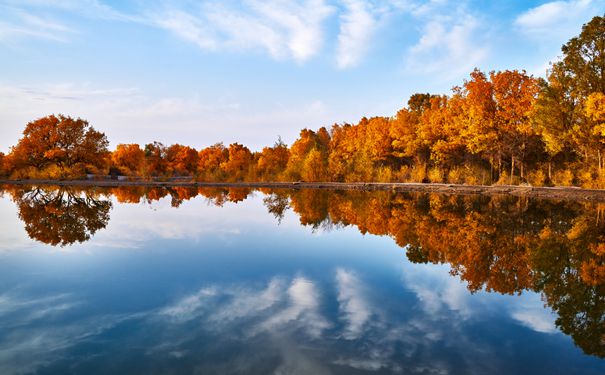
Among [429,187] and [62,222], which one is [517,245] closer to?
[62,222]

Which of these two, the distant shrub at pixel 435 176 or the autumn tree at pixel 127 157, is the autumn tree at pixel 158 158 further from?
the distant shrub at pixel 435 176

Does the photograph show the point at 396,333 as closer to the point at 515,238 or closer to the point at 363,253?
the point at 363,253

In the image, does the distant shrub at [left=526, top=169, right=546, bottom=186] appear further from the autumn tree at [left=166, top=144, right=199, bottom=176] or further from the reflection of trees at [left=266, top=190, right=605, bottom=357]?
the autumn tree at [left=166, top=144, right=199, bottom=176]

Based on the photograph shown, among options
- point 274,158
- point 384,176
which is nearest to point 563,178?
point 384,176

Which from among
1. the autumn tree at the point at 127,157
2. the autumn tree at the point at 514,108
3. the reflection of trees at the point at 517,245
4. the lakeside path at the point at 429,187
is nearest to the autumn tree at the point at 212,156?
the autumn tree at the point at 127,157

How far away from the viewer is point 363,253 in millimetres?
11016

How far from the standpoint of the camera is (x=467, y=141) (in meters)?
37.2

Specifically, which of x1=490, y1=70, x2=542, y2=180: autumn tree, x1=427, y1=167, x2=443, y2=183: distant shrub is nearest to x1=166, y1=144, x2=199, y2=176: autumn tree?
x1=427, y1=167, x2=443, y2=183: distant shrub

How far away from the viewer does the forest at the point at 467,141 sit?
28.1 m

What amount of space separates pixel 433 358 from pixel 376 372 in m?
0.81

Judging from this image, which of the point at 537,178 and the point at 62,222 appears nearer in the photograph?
the point at 62,222

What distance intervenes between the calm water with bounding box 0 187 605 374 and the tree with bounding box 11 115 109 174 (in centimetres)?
4557

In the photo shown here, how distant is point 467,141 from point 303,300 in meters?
34.2

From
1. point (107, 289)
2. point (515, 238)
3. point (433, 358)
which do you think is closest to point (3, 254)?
point (107, 289)
